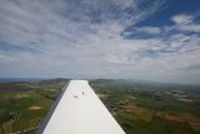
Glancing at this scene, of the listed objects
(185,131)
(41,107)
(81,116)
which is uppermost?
(81,116)

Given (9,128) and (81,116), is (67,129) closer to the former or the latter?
(81,116)

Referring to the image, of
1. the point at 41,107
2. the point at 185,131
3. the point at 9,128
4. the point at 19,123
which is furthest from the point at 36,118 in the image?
the point at 185,131

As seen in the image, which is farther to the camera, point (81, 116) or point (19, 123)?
point (19, 123)

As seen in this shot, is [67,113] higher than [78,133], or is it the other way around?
[67,113]

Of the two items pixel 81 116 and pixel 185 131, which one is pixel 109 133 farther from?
pixel 185 131

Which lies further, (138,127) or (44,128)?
(138,127)

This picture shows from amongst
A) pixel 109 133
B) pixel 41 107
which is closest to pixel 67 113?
pixel 109 133

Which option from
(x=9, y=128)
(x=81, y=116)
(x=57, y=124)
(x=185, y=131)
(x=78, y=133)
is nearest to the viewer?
(x=78, y=133)

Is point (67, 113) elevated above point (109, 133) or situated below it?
above

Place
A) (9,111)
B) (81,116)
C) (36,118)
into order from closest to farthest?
(81,116) < (36,118) < (9,111)
